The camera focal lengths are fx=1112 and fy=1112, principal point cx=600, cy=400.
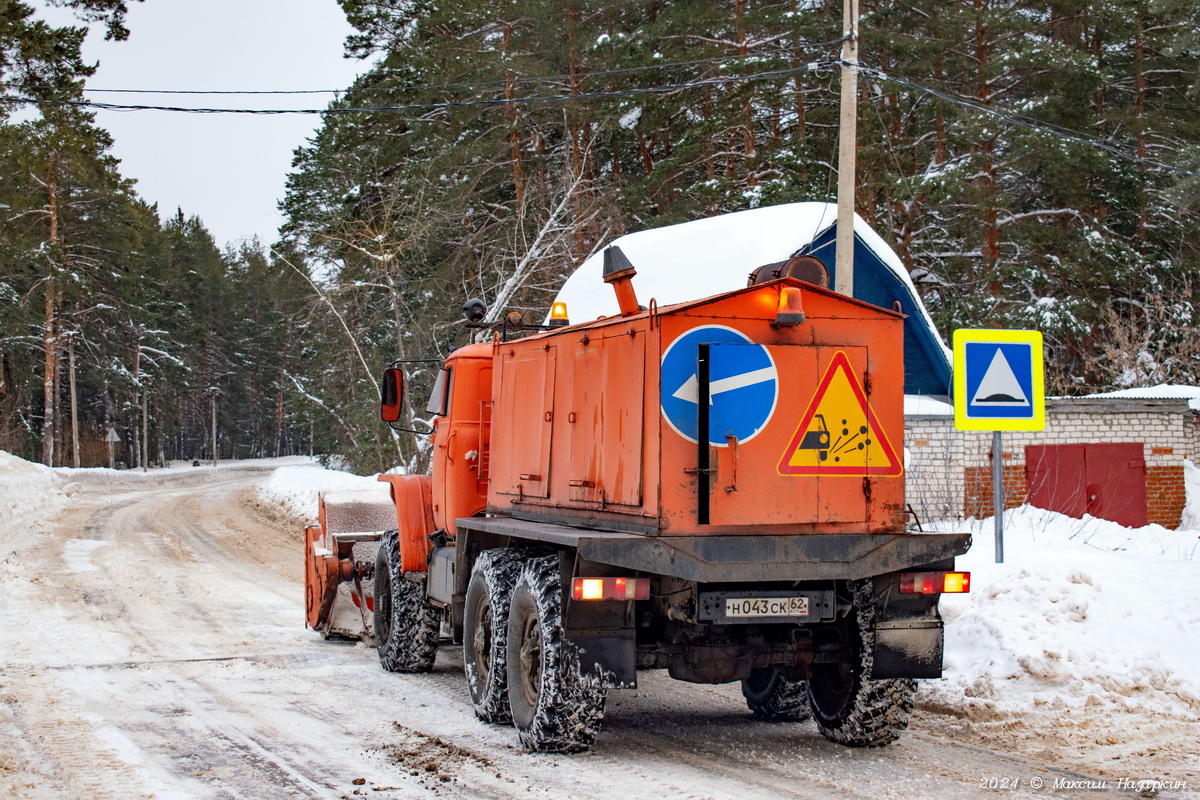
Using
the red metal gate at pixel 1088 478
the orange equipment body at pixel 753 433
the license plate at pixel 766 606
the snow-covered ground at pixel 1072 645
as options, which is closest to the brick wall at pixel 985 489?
the red metal gate at pixel 1088 478

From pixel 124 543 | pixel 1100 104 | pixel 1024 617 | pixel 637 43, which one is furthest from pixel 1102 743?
pixel 1100 104

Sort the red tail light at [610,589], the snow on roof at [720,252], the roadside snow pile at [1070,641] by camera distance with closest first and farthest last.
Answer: the red tail light at [610,589] → the roadside snow pile at [1070,641] → the snow on roof at [720,252]

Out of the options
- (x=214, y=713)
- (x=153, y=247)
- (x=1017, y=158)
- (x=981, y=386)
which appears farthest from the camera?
(x=153, y=247)

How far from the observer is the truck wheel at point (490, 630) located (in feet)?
23.1

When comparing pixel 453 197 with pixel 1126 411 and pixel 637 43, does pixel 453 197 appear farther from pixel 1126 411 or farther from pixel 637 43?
pixel 1126 411

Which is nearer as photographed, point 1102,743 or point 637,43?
point 1102,743

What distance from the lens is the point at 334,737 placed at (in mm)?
6719

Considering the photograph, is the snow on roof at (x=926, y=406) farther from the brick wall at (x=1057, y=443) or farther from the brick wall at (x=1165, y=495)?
the brick wall at (x=1165, y=495)

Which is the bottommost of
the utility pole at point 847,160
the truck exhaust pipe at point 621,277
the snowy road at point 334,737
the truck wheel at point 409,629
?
the snowy road at point 334,737

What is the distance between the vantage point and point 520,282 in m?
26.9

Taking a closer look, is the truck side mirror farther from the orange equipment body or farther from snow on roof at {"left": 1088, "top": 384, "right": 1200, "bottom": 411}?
snow on roof at {"left": 1088, "top": 384, "right": 1200, "bottom": 411}

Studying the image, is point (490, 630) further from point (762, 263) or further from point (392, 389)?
point (762, 263)

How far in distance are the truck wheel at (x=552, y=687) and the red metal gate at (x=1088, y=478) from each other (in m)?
16.5

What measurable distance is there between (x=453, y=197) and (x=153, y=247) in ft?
151
